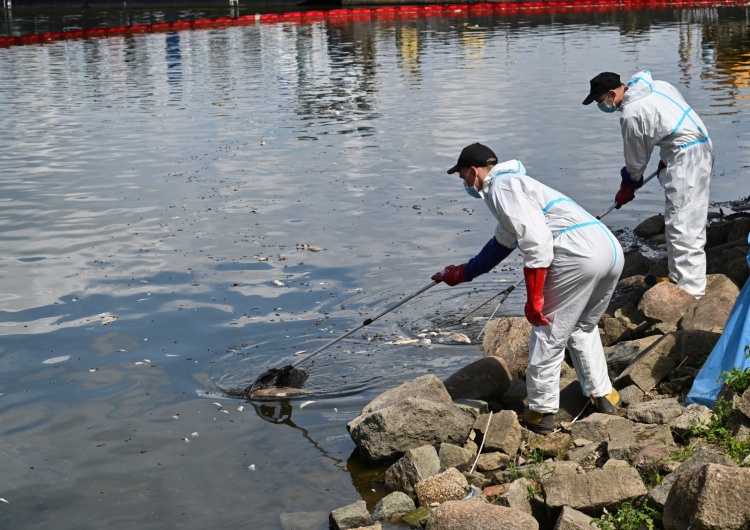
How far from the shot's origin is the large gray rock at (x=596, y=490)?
548 cm

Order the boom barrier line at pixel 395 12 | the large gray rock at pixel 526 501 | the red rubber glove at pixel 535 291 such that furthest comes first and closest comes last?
the boom barrier line at pixel 395 12 < the red rubber glove at pixel 535 291 < the large gray rock at pixel 526 501

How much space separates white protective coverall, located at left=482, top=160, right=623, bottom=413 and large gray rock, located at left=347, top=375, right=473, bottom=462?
0.55 meters

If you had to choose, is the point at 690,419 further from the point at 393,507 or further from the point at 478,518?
the point at 393,507

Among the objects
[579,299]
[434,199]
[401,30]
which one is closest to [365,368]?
[579,299]

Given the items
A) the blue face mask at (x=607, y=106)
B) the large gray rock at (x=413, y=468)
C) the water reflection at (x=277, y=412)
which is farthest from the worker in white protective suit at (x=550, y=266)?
the blue face mask at (x=607, y=106)

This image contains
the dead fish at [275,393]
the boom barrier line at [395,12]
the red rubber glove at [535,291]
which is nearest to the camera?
the red rubber glove at [535,291]

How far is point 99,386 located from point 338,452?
2378 millimetres

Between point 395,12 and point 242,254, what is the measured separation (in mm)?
37894

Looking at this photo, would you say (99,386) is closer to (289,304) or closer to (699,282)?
(289,304)

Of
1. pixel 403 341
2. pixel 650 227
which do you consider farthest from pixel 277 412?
pixel 650 227

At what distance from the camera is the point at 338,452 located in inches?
294

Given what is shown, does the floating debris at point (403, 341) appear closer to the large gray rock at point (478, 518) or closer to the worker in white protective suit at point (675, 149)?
the worker in white protective suit at point (675, 149)

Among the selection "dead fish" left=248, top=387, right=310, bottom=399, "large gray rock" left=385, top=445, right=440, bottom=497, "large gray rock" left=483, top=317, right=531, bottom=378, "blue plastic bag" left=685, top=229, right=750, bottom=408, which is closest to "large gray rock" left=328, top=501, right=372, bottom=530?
"large gray rock" left=385, top=445, right=440, bottom=497

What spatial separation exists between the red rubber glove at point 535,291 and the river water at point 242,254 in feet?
5.10
